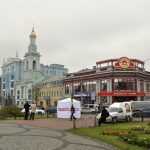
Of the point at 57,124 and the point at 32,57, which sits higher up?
the point at 32,57

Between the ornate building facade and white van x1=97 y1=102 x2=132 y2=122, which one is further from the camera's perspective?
the ornate building facade

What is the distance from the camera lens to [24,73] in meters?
138

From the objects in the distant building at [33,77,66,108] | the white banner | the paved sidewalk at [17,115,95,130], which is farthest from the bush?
the distant building at [33,77,66,108]

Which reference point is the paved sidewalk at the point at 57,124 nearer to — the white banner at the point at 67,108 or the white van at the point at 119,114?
A: the white van at the point at 119,114

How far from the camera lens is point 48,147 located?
16.5m

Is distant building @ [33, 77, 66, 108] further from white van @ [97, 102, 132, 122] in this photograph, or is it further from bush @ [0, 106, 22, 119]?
white van @ [97, 102, 132, 122]

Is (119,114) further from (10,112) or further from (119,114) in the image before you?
(10,112)

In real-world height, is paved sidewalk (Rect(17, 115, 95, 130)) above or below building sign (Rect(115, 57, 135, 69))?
below

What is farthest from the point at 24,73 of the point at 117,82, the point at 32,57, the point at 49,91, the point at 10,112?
the point at 10,112

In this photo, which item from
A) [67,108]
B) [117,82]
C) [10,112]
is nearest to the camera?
[67,108]

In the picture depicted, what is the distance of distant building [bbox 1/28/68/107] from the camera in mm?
131125

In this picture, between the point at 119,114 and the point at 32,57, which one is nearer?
the point at 119,114

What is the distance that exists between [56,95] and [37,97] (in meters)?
9.87

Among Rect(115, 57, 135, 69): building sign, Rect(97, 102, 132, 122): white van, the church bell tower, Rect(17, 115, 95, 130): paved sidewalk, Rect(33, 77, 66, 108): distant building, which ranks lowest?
Rect(17, 115, 95, 130): paved sidewalk
